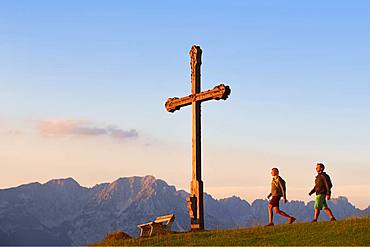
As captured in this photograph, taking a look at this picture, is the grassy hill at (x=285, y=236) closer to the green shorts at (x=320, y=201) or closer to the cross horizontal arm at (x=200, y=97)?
the green shorts at (x=320, y=201)

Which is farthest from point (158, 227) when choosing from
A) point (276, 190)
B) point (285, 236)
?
point (285, 236)

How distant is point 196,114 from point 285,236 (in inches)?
317

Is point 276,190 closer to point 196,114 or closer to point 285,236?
point 285,236

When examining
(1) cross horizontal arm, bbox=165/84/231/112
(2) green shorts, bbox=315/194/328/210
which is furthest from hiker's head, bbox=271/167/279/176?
(1) cross horizontal arm, bbox=165/84/231/112

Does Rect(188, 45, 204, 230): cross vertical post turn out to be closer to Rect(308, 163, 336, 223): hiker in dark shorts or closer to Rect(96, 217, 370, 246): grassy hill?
Rect(96, 217, 370, 246): grassy hill

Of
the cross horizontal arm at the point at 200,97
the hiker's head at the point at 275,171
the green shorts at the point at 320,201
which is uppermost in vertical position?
the cross horizontal arm at the point at 200,97

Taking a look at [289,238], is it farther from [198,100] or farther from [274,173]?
[198,100]

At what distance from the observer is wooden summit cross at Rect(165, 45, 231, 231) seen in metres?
27.3

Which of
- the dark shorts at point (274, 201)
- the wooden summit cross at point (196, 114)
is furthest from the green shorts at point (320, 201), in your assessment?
the wooden summit cross at point (196, 114)

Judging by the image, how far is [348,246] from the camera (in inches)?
808

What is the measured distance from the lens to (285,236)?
22453 mm

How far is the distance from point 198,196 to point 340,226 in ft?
22.4

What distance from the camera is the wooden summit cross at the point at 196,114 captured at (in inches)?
1073

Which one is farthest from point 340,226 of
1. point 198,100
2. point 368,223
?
point 198,100
